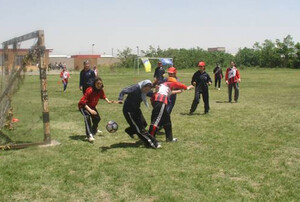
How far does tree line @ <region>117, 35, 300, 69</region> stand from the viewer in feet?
236

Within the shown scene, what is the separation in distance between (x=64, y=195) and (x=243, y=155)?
13.1 feet

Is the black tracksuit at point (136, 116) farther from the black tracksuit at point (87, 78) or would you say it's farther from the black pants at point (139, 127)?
the black tracksuit at point (87, 78)

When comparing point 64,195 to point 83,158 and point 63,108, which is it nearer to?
point 83,158

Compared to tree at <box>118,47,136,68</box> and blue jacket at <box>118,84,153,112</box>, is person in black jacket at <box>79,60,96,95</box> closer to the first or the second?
blue jacket at <box>118,84,153,112</box>

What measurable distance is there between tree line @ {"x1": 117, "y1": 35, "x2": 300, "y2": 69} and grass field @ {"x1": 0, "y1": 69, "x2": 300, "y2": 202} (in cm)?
6054

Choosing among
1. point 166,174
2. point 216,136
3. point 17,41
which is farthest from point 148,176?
point 17,41

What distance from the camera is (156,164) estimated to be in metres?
7.13

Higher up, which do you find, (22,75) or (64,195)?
(22,75)

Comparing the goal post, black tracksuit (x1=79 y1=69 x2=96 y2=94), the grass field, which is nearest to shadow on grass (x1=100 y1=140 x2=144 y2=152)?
the grass field

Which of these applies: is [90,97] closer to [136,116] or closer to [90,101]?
[90,101]

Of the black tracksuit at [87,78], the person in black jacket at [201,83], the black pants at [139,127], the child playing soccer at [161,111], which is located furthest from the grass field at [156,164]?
the person in black jacket at [201,83]

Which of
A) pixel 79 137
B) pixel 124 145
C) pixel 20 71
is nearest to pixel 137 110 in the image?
pixel 124 145

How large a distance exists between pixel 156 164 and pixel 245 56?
75.6 m

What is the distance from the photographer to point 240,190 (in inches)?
227
